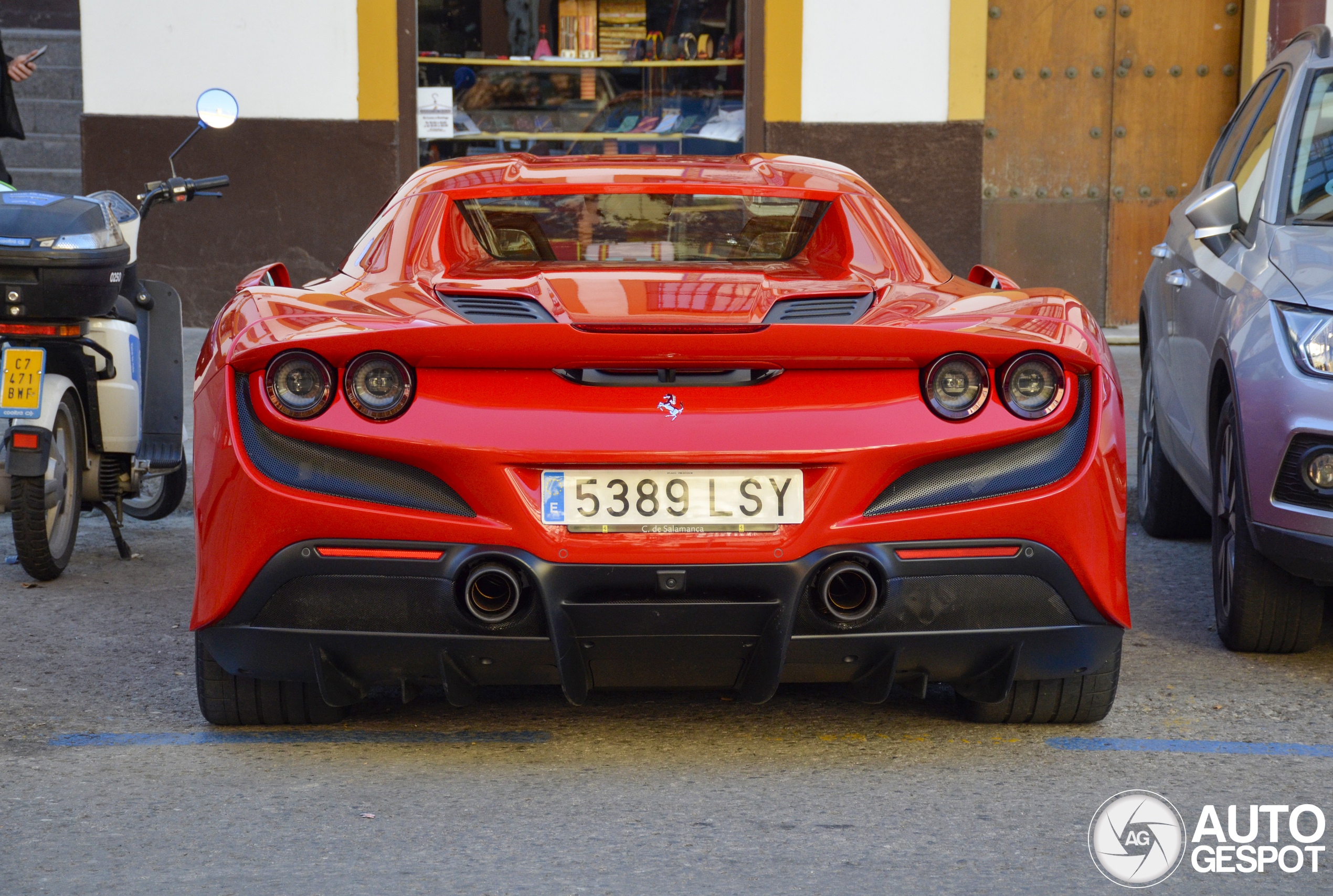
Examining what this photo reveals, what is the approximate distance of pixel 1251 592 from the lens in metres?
4.43

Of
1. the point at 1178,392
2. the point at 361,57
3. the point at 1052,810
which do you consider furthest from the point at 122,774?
the point at 361,57

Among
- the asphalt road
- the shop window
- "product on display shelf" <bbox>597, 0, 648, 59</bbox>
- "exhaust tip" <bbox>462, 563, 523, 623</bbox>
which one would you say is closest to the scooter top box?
the asphalt road

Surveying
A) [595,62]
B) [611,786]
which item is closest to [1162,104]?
[595,62]

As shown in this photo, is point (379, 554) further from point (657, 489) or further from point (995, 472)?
point (995, 472)

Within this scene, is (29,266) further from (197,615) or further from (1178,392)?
(1178,392)

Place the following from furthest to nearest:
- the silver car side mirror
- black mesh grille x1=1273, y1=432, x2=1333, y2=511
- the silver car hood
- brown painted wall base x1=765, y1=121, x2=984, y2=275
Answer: brown painted wall base x1=765, y1=121, x2=984, y2=275 < the silver car side mirror < the silver car hood < black mesh grille x1=1273, y1=432, x2=1333, y2=511

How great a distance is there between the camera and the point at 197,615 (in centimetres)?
Answer: 341

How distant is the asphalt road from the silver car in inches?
11.2

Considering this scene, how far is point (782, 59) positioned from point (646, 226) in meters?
6.98

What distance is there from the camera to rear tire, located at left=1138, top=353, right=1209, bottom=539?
19.7 feet

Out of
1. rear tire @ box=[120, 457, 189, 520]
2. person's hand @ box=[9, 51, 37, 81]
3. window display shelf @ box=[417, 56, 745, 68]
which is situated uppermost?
window display shelf @ box=[417, 56, 745, 68]

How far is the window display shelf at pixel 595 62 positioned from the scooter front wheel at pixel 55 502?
6.32m

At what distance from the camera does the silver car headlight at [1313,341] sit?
161 inches

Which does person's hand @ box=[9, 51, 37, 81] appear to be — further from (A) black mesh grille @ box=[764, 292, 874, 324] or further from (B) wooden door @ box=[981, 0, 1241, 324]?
(A) black mesh grille @ box=[764, 292, 874, 324]
